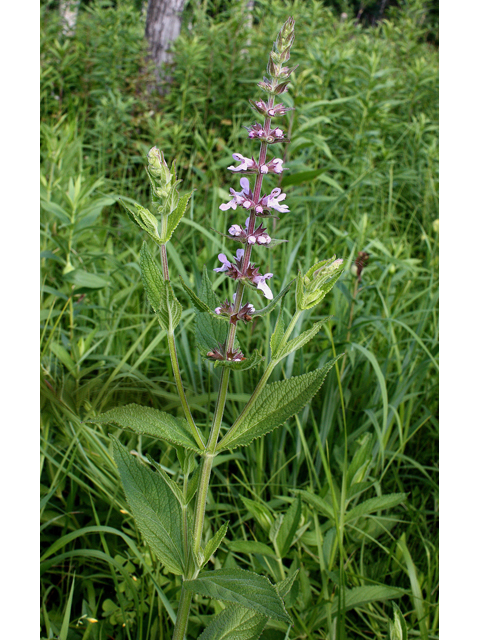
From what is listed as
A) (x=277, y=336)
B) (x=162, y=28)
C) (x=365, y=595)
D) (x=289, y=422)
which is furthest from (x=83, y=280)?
(x=162, y=28)

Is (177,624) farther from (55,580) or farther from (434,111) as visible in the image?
(434,111)

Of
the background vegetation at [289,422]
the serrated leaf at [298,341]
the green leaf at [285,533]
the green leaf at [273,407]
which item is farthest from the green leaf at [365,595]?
the serrated leaf at [298,341]

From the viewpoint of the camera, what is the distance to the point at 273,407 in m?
0.92

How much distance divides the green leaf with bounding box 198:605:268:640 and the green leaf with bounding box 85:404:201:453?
14.9 inches

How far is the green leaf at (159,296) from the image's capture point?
878 millimetres

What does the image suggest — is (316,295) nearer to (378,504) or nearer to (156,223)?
(156,223)

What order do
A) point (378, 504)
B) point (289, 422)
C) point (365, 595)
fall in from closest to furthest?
point (365, 595) < point (378, 504) < point (289, 422)

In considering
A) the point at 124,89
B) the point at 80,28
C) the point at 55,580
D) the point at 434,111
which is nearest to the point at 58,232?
the point at 55,580

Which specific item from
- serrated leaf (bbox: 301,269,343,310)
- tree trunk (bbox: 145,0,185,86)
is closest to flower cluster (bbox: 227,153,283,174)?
serrated leaf (bbox: 301,269,343,310)

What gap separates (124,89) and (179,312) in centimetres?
382

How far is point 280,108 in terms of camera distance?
2.80 feet

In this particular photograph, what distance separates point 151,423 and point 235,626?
0.47 meters

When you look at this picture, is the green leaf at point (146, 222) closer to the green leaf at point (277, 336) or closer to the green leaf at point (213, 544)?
the green leaf at point (277, 336)

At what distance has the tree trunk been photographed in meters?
4.84
